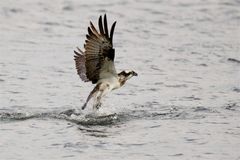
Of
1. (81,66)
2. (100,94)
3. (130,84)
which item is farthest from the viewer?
(130,84)

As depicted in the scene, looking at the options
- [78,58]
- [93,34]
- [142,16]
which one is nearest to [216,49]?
[142,16]

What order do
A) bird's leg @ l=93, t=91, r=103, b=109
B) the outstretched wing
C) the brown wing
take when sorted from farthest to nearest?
the brown wing
bird's leg @ l=93, t=91, r=103, b=109
the outstretched wing

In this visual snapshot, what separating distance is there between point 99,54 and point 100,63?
19 centimetres

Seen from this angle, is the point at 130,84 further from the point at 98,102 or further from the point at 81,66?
the point at 98,102

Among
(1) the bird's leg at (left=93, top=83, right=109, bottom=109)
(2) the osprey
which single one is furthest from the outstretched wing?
(1) the bird's leg at (left=93, top=83, right=109, bottom=109)

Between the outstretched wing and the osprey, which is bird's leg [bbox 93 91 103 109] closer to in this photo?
the osprey

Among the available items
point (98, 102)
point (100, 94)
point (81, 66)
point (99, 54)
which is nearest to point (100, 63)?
point (99, 54)

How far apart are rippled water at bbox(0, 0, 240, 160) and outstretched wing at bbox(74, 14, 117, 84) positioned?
70cm

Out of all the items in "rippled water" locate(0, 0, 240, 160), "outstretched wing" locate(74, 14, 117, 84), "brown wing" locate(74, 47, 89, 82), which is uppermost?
"outstretched wing" locate(74, 14, 117, 84)

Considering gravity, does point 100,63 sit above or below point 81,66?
above

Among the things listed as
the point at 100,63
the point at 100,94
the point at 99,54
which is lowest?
the point at 100,94

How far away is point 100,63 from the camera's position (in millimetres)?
12633

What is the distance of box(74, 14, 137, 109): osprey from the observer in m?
12.2

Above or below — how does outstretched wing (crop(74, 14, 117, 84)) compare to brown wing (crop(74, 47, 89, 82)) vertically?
above
